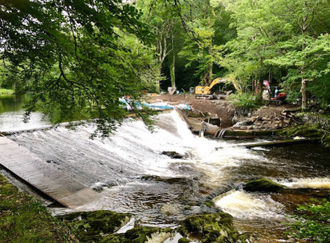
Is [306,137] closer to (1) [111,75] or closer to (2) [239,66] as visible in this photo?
(2) [239,66]

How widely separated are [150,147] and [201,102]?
38.6 ft

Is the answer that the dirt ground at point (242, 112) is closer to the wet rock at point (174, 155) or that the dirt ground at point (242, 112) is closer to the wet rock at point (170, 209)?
the wet rock at point (174, 155)

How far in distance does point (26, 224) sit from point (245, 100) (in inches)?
710

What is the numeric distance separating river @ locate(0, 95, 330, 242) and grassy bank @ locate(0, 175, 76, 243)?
1098 mm

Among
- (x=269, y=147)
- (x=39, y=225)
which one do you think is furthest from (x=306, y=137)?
(x=39, y=225)

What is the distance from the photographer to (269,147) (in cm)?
1214

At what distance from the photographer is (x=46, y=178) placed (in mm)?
6340

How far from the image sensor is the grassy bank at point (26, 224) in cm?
322

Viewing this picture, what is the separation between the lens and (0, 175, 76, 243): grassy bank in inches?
127

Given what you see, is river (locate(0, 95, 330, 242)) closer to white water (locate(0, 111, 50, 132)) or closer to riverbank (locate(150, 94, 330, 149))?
white water (locate(0, 111, 50, 132))

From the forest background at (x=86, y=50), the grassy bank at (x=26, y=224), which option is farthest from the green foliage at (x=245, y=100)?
the grassy bank at (x=26, y=224)

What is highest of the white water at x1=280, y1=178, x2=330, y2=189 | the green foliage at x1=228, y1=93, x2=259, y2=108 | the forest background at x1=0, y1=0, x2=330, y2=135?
the forest background at x1=0, y1=0, x2=330, y2=135

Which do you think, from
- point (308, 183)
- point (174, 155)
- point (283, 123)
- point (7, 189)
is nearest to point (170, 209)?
point (7, 189)

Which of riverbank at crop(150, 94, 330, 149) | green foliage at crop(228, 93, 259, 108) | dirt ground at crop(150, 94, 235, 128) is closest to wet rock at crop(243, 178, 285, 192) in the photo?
riverbank at crop(150, 94, 330, 149)
